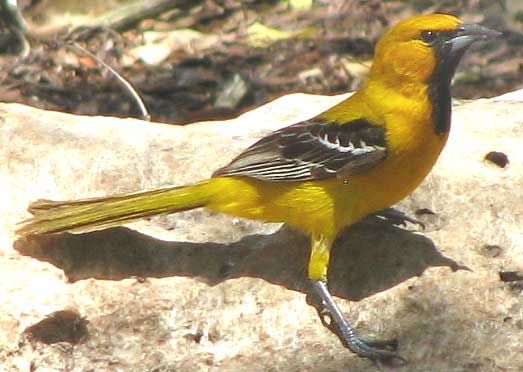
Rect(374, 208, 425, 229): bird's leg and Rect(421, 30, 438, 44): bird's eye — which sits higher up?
Rect(421, 30, 438, 44): bird's eye

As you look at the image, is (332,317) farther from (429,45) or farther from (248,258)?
(429,45)

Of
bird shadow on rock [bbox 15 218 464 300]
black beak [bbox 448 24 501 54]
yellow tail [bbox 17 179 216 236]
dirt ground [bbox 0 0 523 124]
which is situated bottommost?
dirt ground [bbox 0 0 523 124]

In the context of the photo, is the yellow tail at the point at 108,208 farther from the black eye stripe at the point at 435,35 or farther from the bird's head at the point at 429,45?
the black eye stripe at the point at 435,35

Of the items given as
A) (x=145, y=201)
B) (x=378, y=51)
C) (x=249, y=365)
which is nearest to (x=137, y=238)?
(x=145, y=201)

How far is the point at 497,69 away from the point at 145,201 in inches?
204

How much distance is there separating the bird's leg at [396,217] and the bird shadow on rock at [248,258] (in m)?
0.08

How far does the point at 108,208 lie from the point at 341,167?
1258mm

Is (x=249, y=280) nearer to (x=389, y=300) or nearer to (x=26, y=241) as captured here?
(x=389, y=300)

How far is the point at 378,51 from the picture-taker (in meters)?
6.14

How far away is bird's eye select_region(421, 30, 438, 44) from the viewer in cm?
593

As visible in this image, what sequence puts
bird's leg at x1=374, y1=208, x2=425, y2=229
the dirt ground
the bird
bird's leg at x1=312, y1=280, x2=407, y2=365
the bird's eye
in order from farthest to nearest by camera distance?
1. the dirt ground
2. bird's leg at x1=374, y1=208, x2=425, y2=229
3. the bird's eye
4. the bird
5. bird's leg at x1=312, y1=280, x2=407, y2=365

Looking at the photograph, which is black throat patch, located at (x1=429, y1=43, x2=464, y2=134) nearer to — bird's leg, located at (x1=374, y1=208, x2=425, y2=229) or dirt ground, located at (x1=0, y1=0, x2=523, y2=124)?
bird's leg, located at (x1=374, y1=208, x2=425, y2=229)

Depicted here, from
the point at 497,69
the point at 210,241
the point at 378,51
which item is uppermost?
the point at 378,51

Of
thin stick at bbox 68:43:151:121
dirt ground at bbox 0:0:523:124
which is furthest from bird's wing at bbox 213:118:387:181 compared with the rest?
dirt ground at bbox 0:0:523:124
